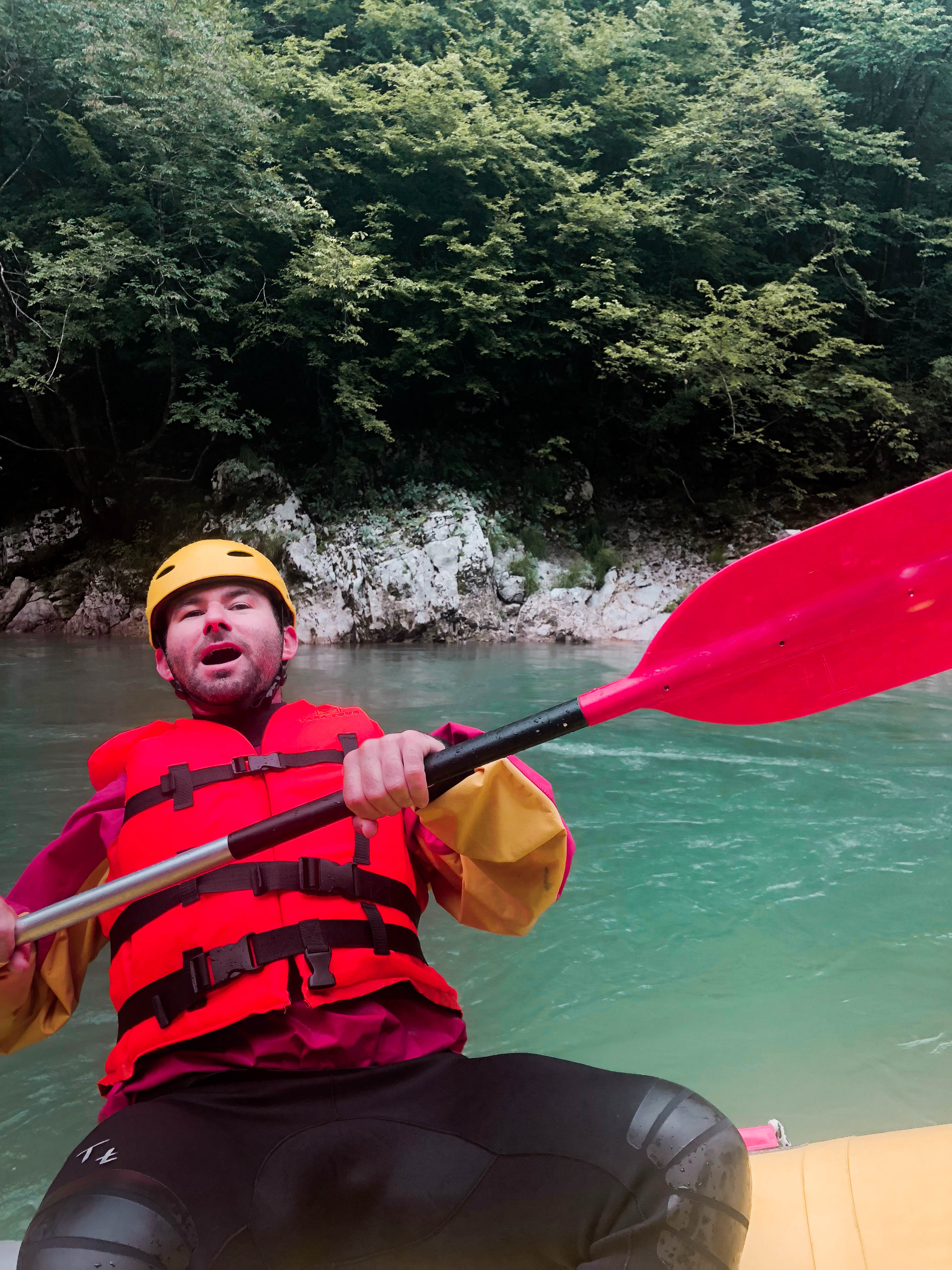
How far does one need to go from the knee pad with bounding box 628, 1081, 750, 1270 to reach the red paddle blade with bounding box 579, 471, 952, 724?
1.52ft

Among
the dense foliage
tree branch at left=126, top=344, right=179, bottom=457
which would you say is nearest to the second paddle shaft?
the dense foliage

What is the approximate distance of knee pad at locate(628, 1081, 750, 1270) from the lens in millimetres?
855

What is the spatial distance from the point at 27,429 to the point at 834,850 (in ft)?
37.2

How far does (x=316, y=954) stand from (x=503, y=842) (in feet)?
0.81

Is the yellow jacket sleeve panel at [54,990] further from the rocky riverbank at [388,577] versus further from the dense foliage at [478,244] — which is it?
the dense foliage at [478,244]

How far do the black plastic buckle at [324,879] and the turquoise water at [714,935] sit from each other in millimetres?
873

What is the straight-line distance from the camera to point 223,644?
1.32 metres

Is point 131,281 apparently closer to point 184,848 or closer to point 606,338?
point 606,338

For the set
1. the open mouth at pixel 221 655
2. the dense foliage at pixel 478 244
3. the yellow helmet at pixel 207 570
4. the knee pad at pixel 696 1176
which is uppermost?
the dense foliage at pixel 478 244

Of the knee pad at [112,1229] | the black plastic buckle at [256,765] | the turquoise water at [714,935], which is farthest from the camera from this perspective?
the turquoise water at [714,935]

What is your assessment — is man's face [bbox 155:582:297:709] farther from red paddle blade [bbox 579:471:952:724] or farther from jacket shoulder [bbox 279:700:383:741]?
red paddle blade [bbox 579:471:952:724]

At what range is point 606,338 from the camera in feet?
36.8

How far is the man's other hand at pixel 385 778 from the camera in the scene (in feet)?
3.26

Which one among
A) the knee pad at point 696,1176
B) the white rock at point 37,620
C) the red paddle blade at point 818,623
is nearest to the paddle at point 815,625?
the red paddle blade at point 818,623
